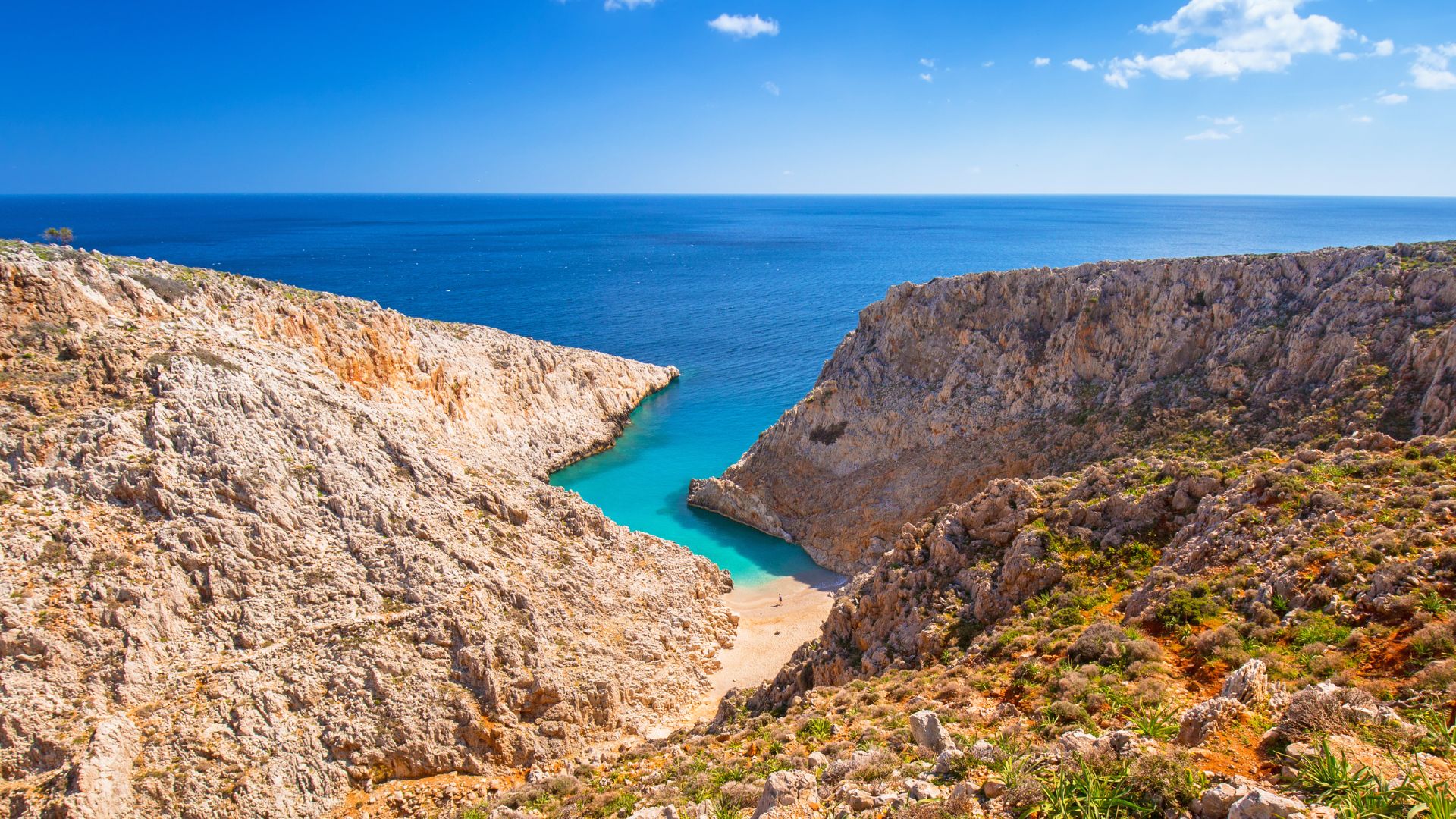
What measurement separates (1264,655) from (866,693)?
8.29 m

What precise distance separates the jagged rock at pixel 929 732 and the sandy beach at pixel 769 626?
592 inches

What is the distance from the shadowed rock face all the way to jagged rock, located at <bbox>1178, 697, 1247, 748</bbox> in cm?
2012

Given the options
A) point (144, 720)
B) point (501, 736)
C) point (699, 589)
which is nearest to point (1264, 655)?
point (501, 736)

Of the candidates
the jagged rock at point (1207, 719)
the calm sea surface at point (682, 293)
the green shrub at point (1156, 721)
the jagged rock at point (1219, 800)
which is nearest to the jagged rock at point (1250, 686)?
the jagged rock at point (1207, 719)

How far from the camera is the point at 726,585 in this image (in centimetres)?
3644

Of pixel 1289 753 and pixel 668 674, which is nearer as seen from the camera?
pixel 1289 753

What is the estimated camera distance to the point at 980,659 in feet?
57.8

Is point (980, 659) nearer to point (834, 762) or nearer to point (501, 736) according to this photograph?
point (834, 762)

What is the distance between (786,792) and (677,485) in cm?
3800

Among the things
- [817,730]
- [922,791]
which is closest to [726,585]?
[817,730]

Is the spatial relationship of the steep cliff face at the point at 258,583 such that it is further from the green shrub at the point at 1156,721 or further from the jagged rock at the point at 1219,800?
the jagged rock at the point at 1219,800

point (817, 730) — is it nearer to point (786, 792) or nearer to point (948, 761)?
point (786, 792)

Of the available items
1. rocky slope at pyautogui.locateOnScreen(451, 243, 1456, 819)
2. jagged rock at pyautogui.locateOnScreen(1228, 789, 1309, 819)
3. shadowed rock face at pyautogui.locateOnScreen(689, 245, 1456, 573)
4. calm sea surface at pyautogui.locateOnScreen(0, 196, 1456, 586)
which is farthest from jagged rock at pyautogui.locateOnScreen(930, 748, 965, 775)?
calm sea surface at pyautogui.locateOnScreen(0, 196, 1456, 586)

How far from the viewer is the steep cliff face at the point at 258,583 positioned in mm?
19375
